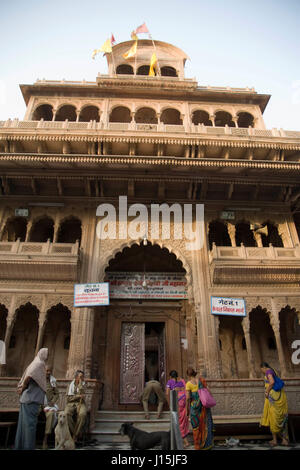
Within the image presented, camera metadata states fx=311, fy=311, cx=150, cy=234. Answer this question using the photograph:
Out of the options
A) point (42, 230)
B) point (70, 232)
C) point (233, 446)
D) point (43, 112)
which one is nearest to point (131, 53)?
point (43, 112)

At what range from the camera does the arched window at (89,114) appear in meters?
12.8

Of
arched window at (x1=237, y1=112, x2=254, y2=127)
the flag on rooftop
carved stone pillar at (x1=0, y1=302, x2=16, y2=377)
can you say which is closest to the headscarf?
carved stone pillar at (x1=0, y1=302, x2=16, y2=377)

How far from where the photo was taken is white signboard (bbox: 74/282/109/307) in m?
8.72

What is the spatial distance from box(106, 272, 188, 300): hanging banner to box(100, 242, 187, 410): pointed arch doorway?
0.11ft

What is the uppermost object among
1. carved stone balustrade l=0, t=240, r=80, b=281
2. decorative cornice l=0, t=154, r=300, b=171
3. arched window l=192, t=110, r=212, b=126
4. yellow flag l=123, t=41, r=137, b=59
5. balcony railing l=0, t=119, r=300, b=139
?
yellow flag l=123, t=41, r=137, b=59

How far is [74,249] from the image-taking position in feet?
29.8

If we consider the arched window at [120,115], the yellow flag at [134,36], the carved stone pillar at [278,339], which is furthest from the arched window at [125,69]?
the carved stone pillar at [278,339]

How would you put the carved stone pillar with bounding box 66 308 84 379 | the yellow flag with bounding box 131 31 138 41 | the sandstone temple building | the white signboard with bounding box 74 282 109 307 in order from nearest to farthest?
the carved stone pillar with bounding box 66 308 84 379
the white signboard with bounding box 74 282 109 307
the sandstone temple building
the yellow flag with bounding box 131 31 138 41

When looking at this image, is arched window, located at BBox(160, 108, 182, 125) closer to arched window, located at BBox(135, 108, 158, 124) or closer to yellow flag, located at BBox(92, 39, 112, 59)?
arched window, located at BBox(135, 108, 158, 124)

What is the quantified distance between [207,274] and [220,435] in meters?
4.22

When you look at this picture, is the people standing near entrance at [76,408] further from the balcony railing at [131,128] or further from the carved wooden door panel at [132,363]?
the balcony railing at [131,128]

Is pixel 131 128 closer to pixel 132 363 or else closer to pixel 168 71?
pixel 168 71

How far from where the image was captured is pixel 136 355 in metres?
10.0
